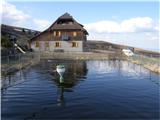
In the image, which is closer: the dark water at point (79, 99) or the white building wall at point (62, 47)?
the dark water at point (79, 99)

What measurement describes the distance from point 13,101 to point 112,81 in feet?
36.9

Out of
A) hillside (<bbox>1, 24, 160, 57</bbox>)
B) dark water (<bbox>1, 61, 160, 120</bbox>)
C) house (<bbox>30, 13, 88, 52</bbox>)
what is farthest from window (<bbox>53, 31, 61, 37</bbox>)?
dark water (<bbox>1, 61, 160, 120</bbox>)

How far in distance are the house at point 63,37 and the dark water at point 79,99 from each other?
139 feet

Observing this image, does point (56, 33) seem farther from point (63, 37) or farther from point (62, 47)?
point (62, 47)

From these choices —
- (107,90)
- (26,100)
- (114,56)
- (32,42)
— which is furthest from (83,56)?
(26,100)

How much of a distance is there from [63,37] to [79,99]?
169 feet

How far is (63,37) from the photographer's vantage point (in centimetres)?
6869

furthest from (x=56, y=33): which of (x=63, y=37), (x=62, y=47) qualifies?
(x=62, y=47)

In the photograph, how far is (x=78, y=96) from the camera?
62.0 feet

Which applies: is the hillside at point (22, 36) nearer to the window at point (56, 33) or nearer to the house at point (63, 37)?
the house at point (63, 37)

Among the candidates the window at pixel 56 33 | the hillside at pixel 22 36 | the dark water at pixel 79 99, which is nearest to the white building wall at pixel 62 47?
the window at pixel 56 33


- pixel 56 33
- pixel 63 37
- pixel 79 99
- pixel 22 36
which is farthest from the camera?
pixel 22 36

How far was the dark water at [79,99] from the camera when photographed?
47.7 feet

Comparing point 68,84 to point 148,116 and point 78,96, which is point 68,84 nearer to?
point 78,96
